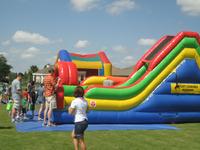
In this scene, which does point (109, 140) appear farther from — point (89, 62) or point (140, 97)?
point (89, 62)

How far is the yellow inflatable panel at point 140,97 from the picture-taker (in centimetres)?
938

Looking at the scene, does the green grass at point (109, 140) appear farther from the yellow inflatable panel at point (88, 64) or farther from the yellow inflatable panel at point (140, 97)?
the yellow inflatable panel at point (88, 64)

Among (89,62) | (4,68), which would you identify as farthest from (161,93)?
(4,68)

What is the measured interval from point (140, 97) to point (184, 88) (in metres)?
1.53

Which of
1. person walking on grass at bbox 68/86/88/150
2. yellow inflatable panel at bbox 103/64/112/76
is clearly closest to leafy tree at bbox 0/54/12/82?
yellow inflatable panel at bbox 103/64/112/76

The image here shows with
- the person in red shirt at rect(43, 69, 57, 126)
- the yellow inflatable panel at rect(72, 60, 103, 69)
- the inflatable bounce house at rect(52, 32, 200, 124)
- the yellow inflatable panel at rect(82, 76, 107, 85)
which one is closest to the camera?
the person in red shirt at rect(43, 69, 57, 126)

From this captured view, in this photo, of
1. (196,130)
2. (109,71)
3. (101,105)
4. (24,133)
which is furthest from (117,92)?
(109,71)

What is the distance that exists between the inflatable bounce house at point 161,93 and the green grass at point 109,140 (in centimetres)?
153

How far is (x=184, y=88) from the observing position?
1032 cm

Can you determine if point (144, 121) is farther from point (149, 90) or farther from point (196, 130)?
point (196, 130)

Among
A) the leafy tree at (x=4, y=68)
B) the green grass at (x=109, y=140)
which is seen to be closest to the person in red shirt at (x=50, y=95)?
the green grass at (x=109, y=140)

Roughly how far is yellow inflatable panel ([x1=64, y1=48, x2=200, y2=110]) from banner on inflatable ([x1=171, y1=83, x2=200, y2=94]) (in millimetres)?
472

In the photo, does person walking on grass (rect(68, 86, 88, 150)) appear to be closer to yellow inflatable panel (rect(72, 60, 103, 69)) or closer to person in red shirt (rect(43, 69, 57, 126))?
person in red shirt (rect(43, 69, 57, 126))

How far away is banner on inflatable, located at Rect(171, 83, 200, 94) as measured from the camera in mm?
10172
